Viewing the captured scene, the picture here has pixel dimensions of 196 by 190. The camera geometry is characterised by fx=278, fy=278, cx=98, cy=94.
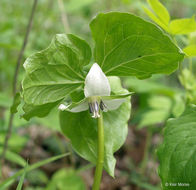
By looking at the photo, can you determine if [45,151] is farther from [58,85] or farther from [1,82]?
[58,85]

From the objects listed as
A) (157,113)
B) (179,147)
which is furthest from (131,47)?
(157,113)

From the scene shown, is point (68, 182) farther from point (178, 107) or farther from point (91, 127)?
point (91, 127)

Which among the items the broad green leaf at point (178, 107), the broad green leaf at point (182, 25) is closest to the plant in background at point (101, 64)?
the broad green leaf at point (182, 25)

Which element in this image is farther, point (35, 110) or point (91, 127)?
point (91, 127)

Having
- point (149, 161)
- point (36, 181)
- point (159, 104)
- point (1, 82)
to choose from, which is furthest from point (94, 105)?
point (1, 82)

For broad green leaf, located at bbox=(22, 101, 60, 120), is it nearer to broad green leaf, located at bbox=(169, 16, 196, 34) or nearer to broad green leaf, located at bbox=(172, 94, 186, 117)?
broad green leaf, located at bbox=(169, 16, 196, 34)

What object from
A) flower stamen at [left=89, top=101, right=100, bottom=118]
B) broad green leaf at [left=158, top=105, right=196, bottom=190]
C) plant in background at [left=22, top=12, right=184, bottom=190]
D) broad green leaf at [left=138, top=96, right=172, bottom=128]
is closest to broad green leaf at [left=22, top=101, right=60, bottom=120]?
plant in background at [left=22, top=12, right=184, bottom=190]
